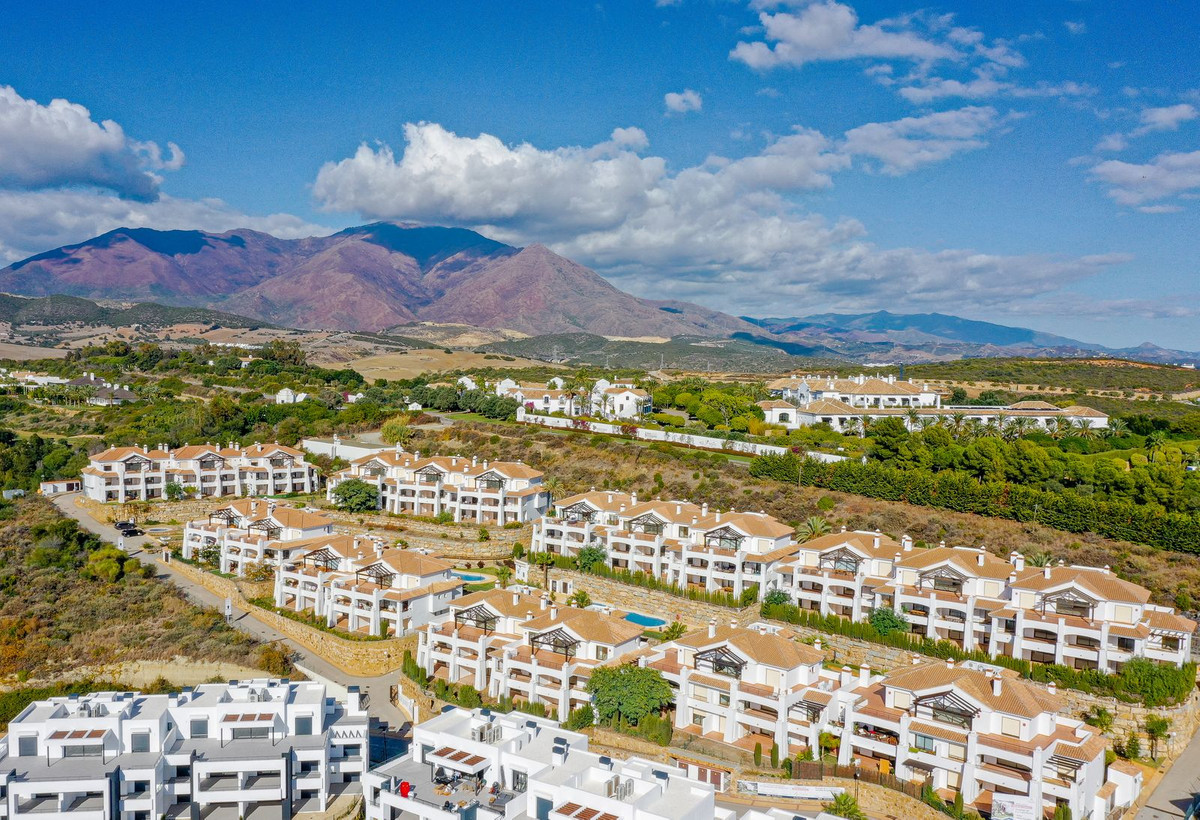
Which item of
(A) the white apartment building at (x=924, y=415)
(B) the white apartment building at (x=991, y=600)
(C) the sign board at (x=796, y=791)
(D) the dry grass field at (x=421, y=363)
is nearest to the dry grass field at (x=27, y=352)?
(D) the dry grass field at (x=421, y=363)

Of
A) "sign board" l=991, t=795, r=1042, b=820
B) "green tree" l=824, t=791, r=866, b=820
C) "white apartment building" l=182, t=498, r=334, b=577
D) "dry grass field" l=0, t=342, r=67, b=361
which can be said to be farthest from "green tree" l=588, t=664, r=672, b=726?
"dry grass field" l=0, t=342, r=67, b=361

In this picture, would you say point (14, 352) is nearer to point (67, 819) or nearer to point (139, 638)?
point (139, 638)

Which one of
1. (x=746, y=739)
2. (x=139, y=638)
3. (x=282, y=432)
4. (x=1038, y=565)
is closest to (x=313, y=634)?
(x=139, y=638)

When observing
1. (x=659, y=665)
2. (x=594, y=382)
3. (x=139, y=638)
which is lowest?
(x=139, y=638)

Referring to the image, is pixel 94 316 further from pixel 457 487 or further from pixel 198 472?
pixel 457 487

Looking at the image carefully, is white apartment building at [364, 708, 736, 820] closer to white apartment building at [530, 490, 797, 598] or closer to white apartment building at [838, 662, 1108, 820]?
white apartment building at [838, 662, 1108, 820]

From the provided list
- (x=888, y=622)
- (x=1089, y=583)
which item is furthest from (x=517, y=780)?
(x=1089, y=583)
